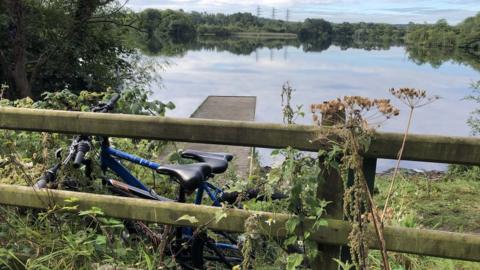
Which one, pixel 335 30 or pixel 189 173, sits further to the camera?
pixel 335 30

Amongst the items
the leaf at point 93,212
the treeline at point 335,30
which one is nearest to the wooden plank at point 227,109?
the leaf at point 93,212

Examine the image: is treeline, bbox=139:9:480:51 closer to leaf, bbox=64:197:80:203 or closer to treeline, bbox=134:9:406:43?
treeline, bbox=134:9:406:43

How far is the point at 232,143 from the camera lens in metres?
2.38

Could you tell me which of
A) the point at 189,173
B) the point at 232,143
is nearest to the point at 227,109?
the point at 189,173

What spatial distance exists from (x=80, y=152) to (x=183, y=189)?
1.88ft

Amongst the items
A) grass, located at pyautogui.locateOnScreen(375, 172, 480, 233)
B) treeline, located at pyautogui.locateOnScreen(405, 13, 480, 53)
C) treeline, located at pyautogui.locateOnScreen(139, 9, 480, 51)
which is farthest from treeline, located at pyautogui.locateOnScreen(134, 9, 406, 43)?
grass, located at pyautogui.locateOnScreen(375, 172, 480, 233)

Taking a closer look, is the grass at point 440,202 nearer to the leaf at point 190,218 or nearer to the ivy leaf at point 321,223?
the ivy leaf at point 321,223

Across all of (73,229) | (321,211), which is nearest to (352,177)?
(321,211)

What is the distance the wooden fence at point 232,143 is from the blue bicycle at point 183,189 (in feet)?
0.54

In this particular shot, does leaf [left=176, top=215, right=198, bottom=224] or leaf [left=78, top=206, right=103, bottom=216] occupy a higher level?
leaf [left=176, top=215, right=198, bottom=224]

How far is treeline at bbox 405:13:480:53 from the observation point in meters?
84.5

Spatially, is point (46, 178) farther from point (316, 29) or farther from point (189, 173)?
point (316, 29)

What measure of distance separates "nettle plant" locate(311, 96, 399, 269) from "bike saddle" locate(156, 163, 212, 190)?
0.71 meters

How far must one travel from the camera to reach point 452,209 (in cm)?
614
